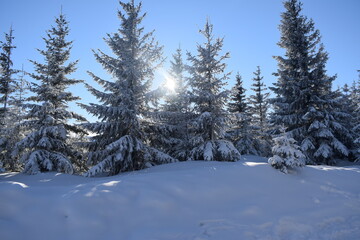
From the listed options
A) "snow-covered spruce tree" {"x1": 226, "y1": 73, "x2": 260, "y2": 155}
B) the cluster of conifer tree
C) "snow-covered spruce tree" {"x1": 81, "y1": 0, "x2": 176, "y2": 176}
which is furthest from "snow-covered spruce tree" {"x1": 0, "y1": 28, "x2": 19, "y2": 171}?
"snow-covered spruce tree" {"x1": 226, "y1": 73, "x2": 260, "y2": 155}

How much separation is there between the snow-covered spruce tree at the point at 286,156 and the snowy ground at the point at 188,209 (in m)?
0.70

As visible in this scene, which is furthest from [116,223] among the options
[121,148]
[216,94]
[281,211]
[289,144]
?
[216,94]

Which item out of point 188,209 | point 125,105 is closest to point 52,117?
point 125,105

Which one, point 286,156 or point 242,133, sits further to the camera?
point 242,133

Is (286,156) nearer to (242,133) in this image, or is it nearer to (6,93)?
(242,133)

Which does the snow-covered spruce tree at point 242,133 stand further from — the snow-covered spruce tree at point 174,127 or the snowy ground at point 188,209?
the snowy ground at point 188,209

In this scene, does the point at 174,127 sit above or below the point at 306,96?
below

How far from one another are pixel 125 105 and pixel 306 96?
13276 mm


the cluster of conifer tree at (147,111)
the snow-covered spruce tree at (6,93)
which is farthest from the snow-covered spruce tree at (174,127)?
the snow-covered spruce tree at (6,93)

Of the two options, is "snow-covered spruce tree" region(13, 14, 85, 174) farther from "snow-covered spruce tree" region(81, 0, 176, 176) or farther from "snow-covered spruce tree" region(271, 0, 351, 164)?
"snow-covered spruce tree" region(271, 0, 351, 164)

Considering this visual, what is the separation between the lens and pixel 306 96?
48.3 feet

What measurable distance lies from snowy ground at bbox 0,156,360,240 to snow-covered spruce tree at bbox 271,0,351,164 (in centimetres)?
722

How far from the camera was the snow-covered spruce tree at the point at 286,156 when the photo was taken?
24.7 ft

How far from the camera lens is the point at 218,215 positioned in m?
5.34
